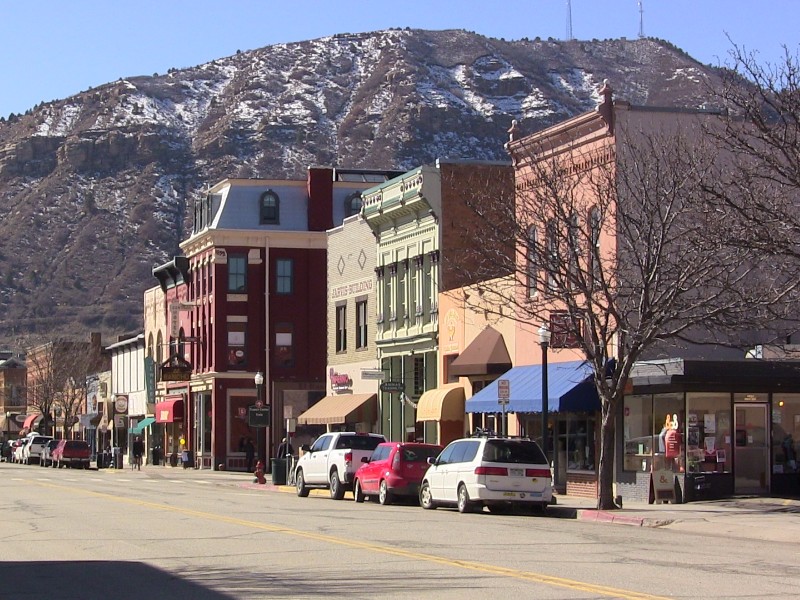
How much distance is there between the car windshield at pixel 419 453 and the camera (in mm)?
34125

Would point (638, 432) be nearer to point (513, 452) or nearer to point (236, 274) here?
point (513, 452)

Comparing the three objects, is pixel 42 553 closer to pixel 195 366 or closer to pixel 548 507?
pixel 548 507

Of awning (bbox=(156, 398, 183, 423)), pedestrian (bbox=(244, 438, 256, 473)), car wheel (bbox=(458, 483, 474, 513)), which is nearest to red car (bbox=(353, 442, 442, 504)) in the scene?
car wheel (bbox=(458, 483, 474, 513))

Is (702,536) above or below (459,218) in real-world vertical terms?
below

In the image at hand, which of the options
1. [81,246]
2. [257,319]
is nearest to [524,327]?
[257,319]

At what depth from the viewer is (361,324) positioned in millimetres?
56188

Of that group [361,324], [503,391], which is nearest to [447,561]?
[503,391]

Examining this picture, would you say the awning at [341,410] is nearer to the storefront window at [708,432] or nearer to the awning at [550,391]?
the awning at [550,391]

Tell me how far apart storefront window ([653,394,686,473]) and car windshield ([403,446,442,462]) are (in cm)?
524

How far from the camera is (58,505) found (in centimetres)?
3322

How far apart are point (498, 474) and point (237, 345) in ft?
137

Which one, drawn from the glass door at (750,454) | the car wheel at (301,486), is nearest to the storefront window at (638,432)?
the glass door at (750,454)

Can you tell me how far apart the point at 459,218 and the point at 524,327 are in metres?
7.38

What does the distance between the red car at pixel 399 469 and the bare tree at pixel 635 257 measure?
176 inches
